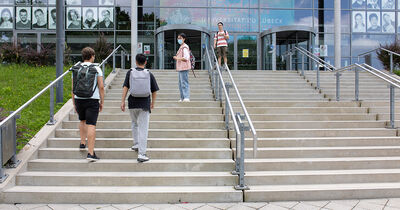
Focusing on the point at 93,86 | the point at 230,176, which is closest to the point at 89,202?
the point at 93,86

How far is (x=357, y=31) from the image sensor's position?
57.9 ft

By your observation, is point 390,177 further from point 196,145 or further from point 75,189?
point 75,189

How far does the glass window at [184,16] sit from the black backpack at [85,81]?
521 inches

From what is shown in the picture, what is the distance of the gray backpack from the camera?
14.2 ft

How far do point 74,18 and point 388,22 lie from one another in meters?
18.4

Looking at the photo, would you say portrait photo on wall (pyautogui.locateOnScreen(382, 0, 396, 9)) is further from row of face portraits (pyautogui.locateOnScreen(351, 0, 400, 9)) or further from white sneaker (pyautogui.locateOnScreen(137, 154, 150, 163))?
white sneaker (pyautogui.locateOnScreen(137, 154, 150, 163))

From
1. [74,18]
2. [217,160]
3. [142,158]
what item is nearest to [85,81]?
[142,158]

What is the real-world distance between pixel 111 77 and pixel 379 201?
7578 millimetres

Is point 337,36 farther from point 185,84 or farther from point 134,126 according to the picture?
point 134,126

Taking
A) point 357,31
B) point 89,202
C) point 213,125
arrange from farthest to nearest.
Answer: point 357,31 < point 213,125 < point 89,202

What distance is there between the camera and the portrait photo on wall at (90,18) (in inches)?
672

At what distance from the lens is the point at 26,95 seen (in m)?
7.12

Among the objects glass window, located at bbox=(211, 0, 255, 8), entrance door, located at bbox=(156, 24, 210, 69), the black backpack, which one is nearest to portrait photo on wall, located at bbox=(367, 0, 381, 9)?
glass window, located at bbox=(211, 0, 255, 8)

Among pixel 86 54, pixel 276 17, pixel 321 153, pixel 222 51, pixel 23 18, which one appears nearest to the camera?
pixel 86 54
